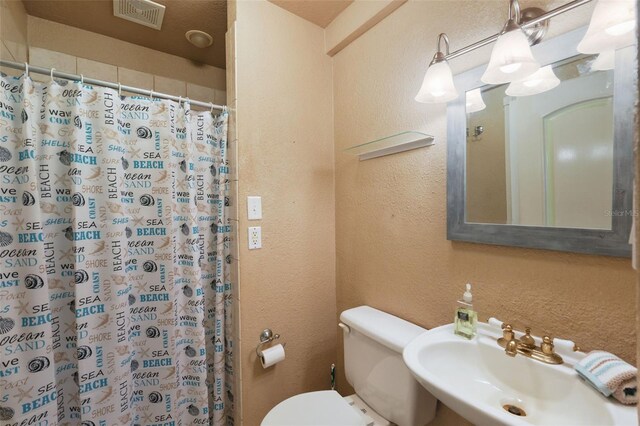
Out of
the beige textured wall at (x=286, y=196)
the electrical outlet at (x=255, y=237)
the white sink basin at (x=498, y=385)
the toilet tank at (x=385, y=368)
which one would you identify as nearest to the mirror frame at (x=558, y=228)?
the white sink basin at (x=498, y=385)

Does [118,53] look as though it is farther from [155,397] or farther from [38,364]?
[155,397]

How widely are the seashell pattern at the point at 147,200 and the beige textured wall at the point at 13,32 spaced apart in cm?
76

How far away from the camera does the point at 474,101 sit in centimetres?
98

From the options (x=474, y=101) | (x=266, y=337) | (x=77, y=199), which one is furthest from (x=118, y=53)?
(x=474, y=101)

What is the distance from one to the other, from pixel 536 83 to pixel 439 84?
0.94ft

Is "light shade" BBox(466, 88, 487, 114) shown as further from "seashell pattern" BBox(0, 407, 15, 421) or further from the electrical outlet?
"seashell pattern" BBox(0, 407, 15, 421)

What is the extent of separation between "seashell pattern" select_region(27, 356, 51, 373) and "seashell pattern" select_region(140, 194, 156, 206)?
676 mm

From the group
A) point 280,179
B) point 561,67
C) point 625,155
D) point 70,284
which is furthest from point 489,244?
point 70,284

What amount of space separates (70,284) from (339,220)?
1304mm

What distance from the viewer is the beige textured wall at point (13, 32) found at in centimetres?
112

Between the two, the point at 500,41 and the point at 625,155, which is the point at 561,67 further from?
the point at 625,155

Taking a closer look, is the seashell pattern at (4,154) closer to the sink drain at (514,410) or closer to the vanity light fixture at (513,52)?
the vanity light fixture at (513,52)

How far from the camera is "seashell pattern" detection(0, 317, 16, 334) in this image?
940 mm

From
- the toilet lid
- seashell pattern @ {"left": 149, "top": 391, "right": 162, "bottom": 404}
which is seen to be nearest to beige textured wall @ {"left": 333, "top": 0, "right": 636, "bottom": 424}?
the toilet lid
